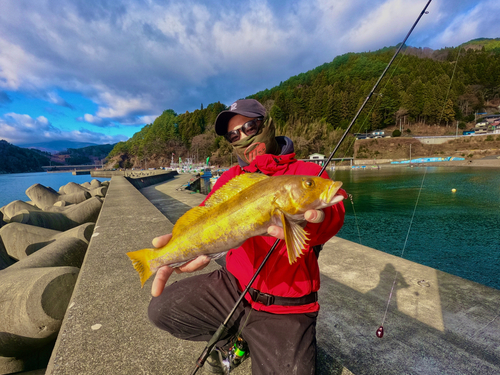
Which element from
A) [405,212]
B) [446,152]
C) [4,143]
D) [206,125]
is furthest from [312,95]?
[4,143]

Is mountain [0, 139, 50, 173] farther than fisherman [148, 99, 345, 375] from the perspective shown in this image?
Yes

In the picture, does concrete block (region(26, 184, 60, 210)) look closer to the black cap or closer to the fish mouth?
the black cap

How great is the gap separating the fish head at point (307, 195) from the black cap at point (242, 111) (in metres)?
1.15

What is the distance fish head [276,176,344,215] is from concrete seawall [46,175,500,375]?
1.30 metres

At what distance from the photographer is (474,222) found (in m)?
17.9

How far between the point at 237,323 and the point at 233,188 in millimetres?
1214

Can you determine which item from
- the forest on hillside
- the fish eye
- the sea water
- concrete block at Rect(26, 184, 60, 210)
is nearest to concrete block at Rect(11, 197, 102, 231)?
concrete block at Rect(26, 184, 60, 210)

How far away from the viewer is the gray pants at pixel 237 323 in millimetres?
1708

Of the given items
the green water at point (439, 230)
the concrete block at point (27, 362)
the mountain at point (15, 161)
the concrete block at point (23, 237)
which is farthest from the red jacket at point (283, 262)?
the mountain at point (15, 161)

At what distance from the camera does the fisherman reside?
175 centimetres

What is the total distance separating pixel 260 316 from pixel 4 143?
212723 millimetres

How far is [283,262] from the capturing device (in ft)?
6.75

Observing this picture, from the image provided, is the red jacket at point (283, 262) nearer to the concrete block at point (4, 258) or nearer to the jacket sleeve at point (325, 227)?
the jacket sleeve at point (325, 227)

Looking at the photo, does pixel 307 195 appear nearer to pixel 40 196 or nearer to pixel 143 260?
pixel 143 260
